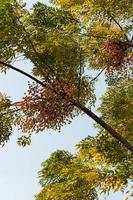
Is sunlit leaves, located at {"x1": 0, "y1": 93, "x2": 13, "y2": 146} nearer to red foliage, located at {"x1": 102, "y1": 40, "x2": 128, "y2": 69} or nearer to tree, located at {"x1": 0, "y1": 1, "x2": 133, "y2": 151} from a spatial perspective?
tree, located at {"x1": 0, "y1": 1, "x2": 133, "y2": 151}

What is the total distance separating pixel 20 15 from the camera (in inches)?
529

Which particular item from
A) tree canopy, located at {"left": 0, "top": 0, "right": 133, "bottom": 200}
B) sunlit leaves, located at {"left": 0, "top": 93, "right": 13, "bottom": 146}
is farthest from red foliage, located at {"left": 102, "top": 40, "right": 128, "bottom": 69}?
sunlit leaves, located at {"left": 0, "top": 93, "right": 13, "bottom": 146}

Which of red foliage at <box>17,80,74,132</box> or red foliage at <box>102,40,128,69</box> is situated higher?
red foliage at <box>102,40,128,69</box>

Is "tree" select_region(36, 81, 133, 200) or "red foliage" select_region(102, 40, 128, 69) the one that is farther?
"red foliage" select_region(102, 40, 128, 69)

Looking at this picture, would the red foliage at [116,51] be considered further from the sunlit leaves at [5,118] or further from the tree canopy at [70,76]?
the sunlit leaves at [5,118]

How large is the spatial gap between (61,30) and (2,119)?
9.91 feet

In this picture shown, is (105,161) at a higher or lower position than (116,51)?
lower

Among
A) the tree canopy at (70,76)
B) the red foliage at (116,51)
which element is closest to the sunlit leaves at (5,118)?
the tree canopy at (70,76)

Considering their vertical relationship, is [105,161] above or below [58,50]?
below

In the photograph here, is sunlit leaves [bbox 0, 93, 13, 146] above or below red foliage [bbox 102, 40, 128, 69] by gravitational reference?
below

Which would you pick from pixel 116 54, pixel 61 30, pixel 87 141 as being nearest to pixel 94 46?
pixel 116 54

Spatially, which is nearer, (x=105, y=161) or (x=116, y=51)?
(x=105, y=161)

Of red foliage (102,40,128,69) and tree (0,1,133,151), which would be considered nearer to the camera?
tree (0,1,133,151)

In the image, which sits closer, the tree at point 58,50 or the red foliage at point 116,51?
the tree at point 58,50
